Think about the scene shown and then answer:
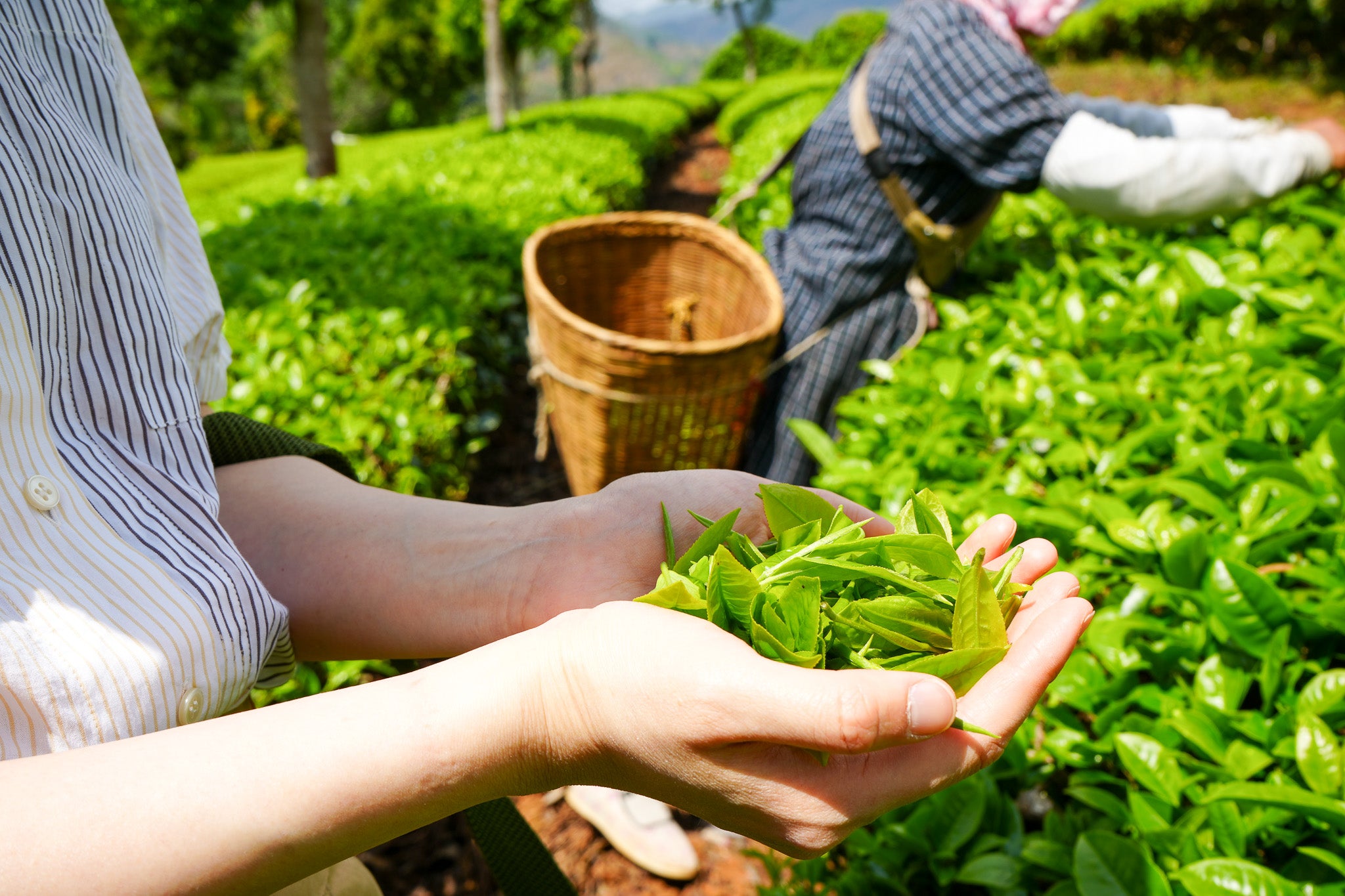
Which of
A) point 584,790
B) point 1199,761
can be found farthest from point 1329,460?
point 584,790

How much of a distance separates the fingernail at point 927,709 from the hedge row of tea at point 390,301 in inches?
83.6

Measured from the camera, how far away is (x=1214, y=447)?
1428 millimetres

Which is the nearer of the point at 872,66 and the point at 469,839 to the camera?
the point at 469,839

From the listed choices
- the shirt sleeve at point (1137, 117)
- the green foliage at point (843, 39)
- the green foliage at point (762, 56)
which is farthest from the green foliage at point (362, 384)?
the green foliage at point (762, 56)

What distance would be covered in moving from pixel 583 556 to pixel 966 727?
1.93 feet

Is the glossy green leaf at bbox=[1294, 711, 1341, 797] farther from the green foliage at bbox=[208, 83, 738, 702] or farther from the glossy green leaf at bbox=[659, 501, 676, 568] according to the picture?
the green foliage at bbox=[208, 83, 738, 702]

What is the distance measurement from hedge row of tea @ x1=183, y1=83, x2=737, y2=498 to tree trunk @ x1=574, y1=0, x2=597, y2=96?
71.6 ft

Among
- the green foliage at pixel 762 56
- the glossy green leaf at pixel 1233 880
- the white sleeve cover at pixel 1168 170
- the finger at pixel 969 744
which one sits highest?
the green foliage at pixel 762 56

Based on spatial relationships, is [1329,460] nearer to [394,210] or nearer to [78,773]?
[78,773]

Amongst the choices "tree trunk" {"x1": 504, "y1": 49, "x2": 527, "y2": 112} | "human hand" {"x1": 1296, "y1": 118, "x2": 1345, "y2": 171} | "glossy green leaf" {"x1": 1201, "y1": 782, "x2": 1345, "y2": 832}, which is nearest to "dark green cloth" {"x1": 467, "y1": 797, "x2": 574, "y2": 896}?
"glossy green leaf" {"x1": 1201, "y1": 782, "x2": 1345, "y2": 832}

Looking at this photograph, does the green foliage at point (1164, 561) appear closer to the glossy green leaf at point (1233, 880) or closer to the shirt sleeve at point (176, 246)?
the glossy green leaf at point (1233, 880)

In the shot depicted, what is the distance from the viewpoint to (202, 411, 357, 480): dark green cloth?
3.75 feet

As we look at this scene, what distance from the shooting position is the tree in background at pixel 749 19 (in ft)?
95.7

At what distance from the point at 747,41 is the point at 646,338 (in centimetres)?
→ 3340
